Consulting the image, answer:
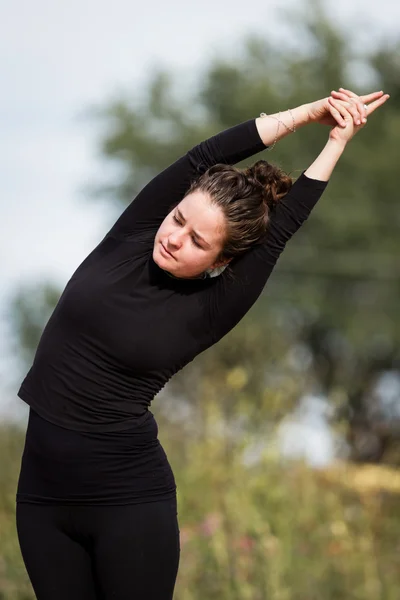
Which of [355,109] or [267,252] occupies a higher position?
[355,109]

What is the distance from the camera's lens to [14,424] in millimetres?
7379

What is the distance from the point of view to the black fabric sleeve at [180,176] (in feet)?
9.03

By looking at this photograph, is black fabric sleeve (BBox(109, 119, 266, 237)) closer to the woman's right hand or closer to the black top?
the black top

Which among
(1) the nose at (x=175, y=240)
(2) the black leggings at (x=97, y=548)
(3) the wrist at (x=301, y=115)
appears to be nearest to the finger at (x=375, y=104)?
(3) the wrist at (x=301, y=115)

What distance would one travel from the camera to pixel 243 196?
108 inches

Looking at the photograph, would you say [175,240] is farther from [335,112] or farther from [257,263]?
[335,112]

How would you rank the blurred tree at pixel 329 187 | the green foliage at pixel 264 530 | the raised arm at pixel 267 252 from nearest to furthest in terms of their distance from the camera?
the raised arm at pixel 267 252 → the green foliage at pixel 264 530 → the blurred tree at pixel 329 187

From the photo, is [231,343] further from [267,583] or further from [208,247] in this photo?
[208,247]

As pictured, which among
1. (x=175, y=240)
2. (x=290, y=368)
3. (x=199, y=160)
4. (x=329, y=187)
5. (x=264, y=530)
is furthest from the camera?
(x=329, y=187)

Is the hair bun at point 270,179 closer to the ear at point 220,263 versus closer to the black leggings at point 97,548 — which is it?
the ear at point 220,263

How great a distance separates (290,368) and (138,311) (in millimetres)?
6975

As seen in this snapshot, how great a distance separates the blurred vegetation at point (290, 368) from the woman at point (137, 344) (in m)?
2.19

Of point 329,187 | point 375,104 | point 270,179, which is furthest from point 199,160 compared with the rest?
point 329,187

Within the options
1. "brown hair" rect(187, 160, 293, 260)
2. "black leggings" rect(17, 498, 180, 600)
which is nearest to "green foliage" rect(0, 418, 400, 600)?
"black leggings" rect(17, 498, 180, 600)
